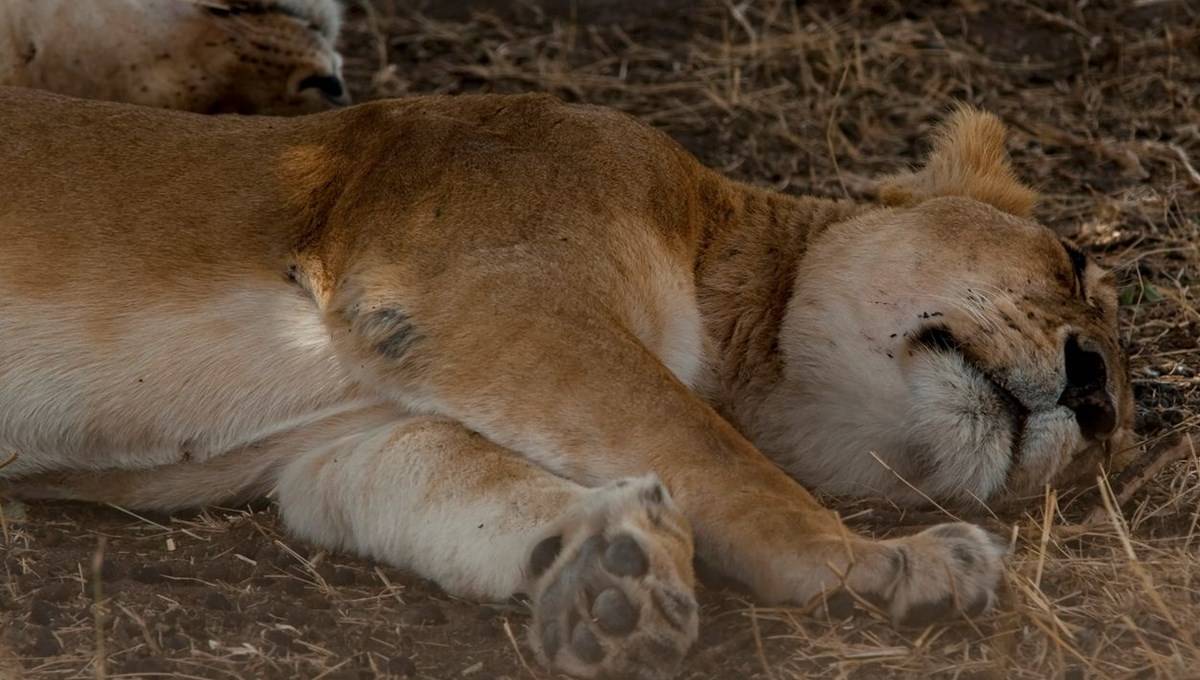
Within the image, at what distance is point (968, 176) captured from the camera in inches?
171

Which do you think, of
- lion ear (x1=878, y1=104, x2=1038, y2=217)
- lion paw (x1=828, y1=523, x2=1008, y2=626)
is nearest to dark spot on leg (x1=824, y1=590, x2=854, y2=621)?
lion paw (x1=828, y1=523, x2=1008, y2=626)

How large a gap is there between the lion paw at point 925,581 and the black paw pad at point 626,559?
37 centimetres

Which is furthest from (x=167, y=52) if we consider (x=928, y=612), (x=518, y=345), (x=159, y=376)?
(x=928, y=612)

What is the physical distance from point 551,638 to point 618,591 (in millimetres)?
154

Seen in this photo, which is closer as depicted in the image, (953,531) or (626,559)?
(626,559)

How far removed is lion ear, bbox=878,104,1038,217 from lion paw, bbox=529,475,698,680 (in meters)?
1.51

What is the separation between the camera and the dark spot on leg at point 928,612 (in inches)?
121

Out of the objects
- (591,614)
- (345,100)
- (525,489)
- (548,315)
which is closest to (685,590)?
(591,614)

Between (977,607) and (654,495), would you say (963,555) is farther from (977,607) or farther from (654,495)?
(654,495)

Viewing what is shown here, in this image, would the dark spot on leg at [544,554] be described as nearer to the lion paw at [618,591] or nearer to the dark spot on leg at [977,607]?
the lion paw at [618,591]

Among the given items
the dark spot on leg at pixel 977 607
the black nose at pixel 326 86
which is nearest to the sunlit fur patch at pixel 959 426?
the dark spot on leg at pixel 977 607

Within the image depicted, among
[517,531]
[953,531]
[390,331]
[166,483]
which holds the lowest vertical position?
[166,483]

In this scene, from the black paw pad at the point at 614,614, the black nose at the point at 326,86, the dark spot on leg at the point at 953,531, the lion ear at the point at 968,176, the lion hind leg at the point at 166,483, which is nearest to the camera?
the black paw pad at the point at 614,614

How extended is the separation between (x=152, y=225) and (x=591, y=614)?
1449 millimetres
